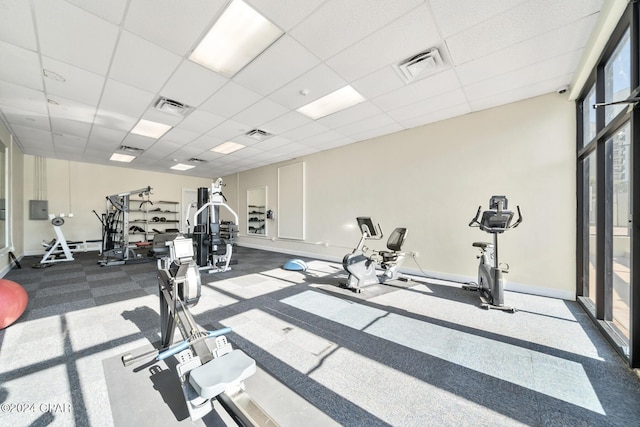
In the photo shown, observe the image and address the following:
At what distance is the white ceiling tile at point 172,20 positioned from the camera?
77.2 inches

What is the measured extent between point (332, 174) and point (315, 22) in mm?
4014

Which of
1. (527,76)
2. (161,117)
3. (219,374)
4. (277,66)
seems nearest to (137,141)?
(161,117)

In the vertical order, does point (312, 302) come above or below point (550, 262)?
below

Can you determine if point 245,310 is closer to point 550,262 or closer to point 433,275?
point 433,275

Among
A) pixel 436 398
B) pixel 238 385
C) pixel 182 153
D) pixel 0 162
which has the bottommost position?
pixel 436 398

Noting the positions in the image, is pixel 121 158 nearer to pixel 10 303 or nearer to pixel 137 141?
pixel 137 141

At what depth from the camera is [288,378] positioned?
5.63 feet

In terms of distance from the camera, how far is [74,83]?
9.90ft

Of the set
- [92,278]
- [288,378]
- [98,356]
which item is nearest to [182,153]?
[92,278]

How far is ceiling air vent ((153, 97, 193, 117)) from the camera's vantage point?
3.56m

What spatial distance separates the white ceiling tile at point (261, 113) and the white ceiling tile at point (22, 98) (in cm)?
258

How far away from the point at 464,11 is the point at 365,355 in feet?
9.82

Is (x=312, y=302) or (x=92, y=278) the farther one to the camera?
(x=92, y=278)

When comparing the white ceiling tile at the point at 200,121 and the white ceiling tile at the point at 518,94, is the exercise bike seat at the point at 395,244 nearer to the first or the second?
the white ceiling tile at the point at 518,94
